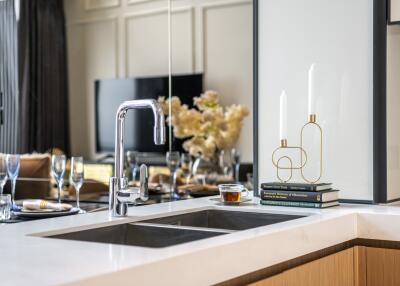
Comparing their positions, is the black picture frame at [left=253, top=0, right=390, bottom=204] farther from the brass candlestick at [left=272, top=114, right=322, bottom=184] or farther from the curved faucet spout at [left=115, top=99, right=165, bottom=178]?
the curved faucet spout at [left=115, top=99, right=165, bottom=178]

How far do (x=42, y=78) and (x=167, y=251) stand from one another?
3.71 m

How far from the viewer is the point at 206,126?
3.91 metres

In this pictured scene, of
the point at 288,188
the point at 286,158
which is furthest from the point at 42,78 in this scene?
the point at 288,188

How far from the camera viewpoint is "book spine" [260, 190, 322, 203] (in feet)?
7.22

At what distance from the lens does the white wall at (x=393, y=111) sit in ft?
7.77

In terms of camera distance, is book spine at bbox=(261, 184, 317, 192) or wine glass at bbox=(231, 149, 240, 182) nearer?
book spine at bbox=(261, 184, 317, 192)

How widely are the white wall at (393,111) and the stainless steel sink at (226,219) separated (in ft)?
1.56

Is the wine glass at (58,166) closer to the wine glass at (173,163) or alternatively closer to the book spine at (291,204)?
the wine glass at (173,163)

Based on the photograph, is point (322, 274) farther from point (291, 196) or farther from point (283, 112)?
point (283, 112)

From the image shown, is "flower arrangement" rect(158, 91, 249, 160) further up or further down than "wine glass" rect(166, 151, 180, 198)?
further up

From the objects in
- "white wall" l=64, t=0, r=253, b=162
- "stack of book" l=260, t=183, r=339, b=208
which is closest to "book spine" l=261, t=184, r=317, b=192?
"stack of book" l=260, t=183, r=339, b=208

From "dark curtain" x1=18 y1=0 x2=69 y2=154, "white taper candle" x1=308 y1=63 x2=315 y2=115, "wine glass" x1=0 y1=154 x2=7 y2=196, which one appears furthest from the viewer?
"dark curtain" x1=18 y1=0 x2=69 y2=154

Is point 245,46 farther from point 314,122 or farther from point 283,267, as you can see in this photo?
point 283,267

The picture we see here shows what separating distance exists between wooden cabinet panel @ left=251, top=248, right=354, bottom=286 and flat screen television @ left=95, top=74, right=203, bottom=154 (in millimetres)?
2054
